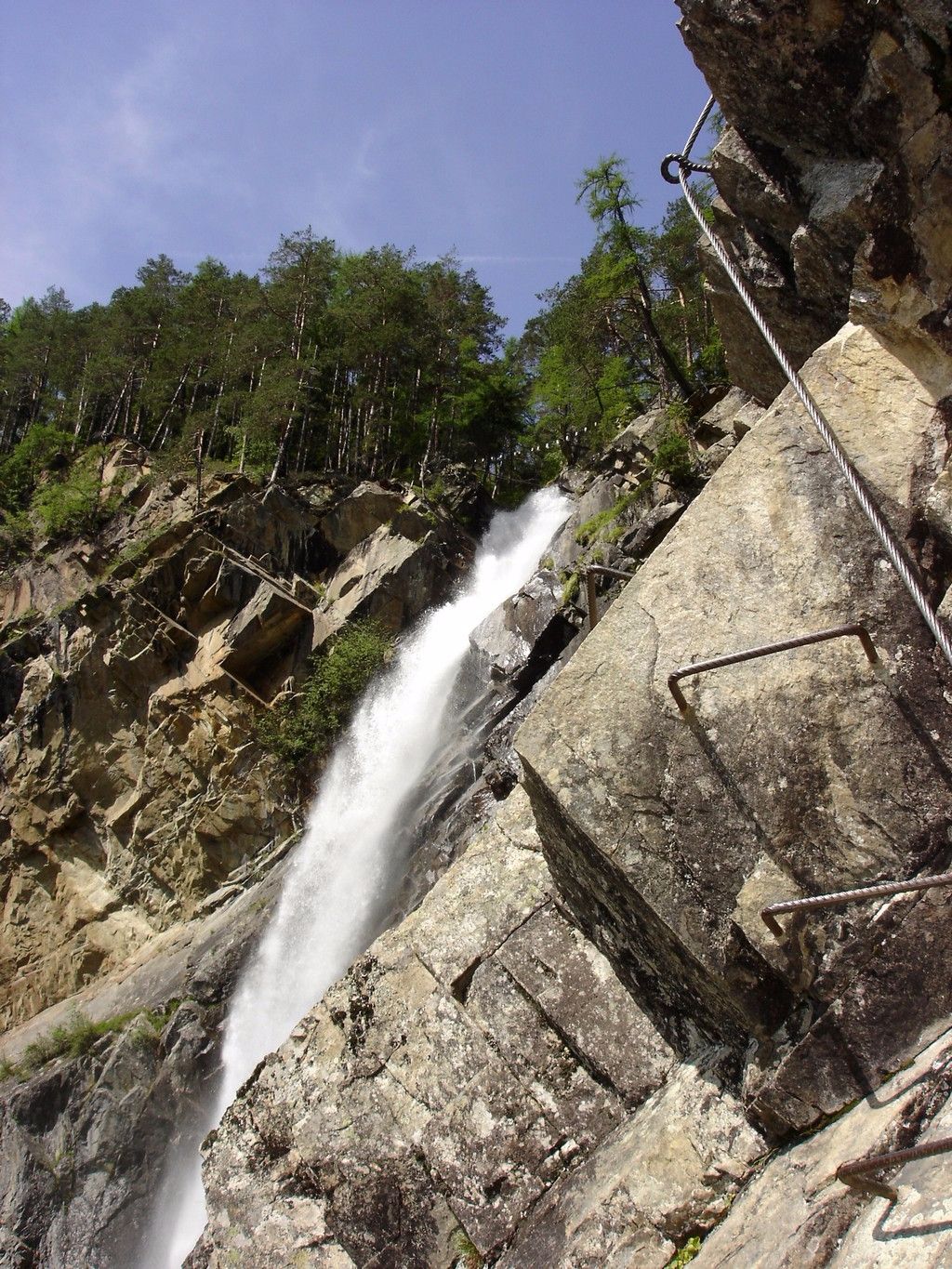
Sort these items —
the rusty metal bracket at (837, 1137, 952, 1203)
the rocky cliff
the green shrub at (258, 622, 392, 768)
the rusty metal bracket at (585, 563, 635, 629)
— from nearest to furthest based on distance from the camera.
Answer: the rusty metal bracket at (837, 1137, 952, 1203)
the rocky cliff
the rusty metal bracket at (585, 563, 635, 629)
the green shrub at (258, 622, 392, 768)

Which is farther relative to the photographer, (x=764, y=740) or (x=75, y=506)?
(x=75, y=506)

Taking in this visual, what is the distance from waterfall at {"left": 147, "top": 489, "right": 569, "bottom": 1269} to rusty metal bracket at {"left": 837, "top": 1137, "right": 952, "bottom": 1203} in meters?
9.92

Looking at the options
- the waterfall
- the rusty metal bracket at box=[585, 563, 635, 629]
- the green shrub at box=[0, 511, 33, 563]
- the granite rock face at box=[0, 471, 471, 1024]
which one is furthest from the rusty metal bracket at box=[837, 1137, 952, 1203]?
the green shrub at box=[0, 511, 33, 563]

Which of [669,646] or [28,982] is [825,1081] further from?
[28,982]

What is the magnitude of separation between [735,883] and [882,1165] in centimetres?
169

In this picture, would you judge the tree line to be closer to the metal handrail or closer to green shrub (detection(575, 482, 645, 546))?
green shrub (detection(575, 482, 645, 546))

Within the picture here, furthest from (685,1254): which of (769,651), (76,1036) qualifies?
(76,1036)

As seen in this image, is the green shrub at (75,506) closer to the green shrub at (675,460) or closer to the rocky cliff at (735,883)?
the green shrub at (675,460)

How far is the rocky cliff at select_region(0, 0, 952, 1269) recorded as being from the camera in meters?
4.08

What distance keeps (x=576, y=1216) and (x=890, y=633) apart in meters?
3.89

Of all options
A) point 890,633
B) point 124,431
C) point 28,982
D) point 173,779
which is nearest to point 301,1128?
point 890,633

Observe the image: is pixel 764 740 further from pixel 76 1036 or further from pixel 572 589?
pixel 76 1036

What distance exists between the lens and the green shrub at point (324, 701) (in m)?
20.0

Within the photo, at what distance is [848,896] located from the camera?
354 centimetres
